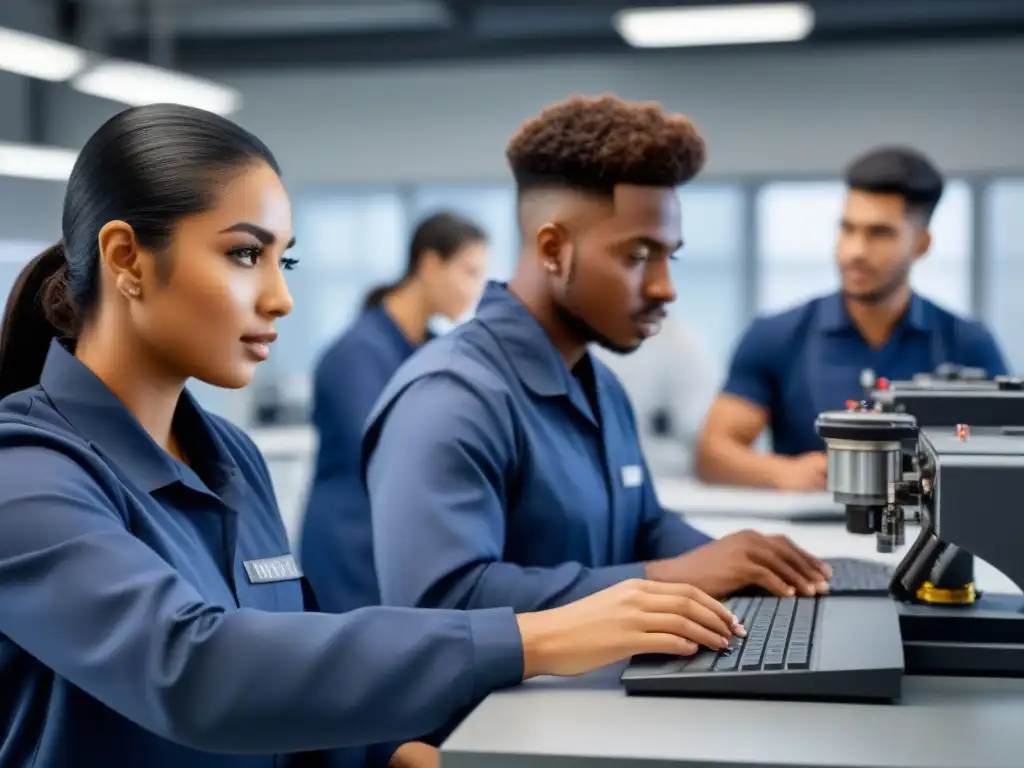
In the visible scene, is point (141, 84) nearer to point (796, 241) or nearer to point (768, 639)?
Result: point (796, 241)

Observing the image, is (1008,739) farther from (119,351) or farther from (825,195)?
(825,195)

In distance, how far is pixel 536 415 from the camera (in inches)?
68.5

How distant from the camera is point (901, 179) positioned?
3.19m

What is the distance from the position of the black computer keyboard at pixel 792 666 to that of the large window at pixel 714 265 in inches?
263

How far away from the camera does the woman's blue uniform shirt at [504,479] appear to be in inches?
58.9

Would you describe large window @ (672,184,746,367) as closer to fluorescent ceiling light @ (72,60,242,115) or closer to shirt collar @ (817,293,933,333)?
fluorescent ceiling light @ (72,60,242,115)

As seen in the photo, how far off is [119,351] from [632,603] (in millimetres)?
589

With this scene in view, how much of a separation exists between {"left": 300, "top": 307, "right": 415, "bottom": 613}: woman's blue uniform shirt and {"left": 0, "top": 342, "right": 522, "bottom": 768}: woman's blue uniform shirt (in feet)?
7.30

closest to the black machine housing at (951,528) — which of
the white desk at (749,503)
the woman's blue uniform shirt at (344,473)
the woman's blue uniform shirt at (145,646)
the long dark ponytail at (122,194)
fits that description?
the woman's blue uniform shirt at (145,646)

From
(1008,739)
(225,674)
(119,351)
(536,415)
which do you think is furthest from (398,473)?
(1008,739)

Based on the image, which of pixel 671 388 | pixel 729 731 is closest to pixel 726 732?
pixel 729 731

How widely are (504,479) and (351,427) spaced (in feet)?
6.34

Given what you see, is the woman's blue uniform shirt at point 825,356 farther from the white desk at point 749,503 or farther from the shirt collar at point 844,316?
the white desk at point 749,503

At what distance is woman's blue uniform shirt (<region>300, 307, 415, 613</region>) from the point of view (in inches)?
135
